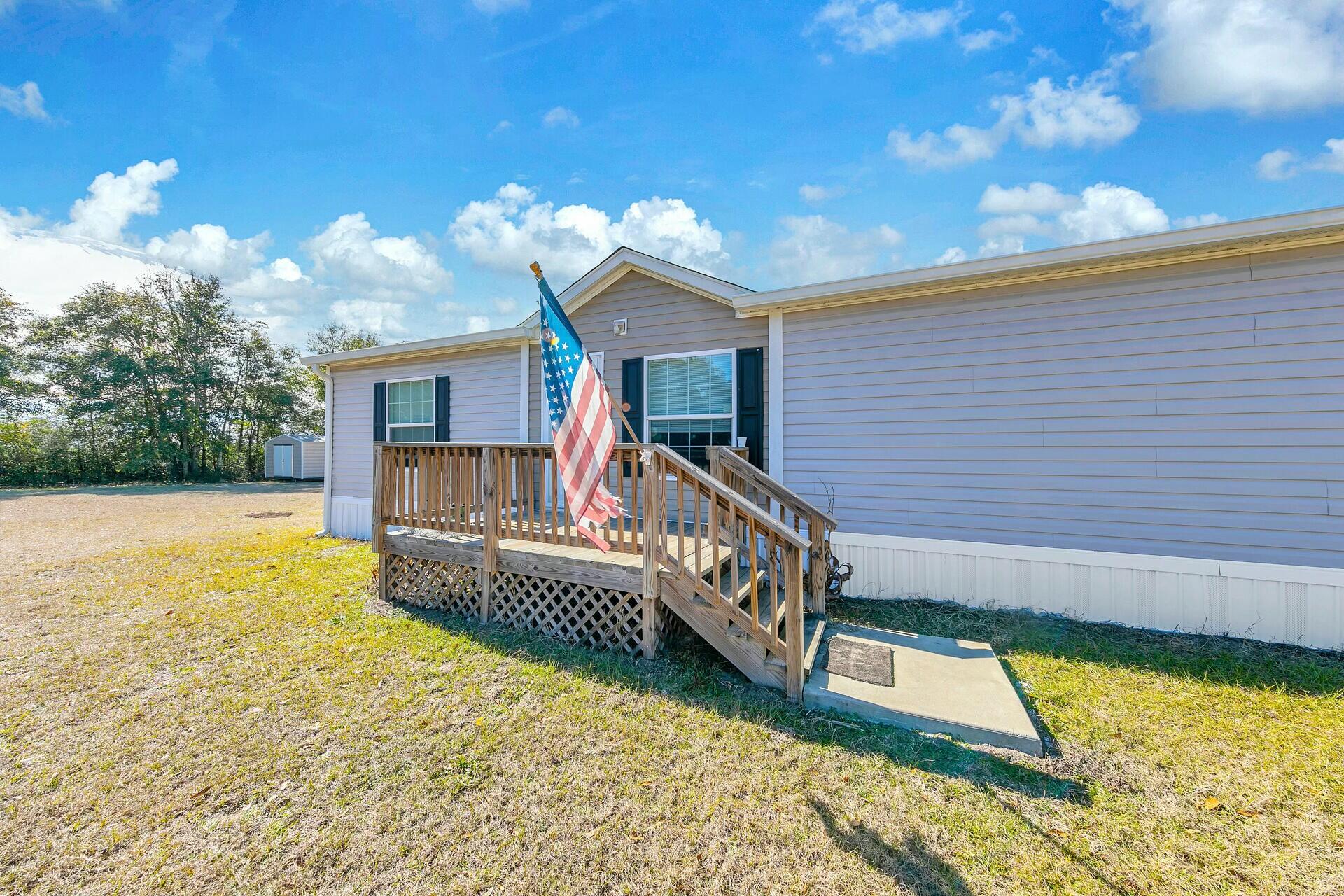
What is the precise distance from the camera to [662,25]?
22.4ft

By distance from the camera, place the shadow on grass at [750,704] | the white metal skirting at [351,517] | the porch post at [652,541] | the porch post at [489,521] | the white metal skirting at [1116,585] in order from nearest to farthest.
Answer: the shadow on grass at [750,704]
the porch post at [652,541]
the white metal skirting at [1116,585]
the porch post at [489,521]
the white metal skirting at [351,517]

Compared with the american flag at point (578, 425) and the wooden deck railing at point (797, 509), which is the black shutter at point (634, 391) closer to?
the wooden deck railing at point (797, 509)

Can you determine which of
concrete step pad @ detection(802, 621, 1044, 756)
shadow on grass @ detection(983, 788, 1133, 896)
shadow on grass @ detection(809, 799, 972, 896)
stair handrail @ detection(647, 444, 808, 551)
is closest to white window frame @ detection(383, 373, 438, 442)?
stair handrail @ detection(647, 444, 808, 551)

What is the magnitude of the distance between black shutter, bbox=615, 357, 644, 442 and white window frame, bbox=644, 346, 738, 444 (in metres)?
0.04

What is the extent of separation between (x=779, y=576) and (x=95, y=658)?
16.9 ft

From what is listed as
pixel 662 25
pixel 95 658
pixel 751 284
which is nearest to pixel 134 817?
pixel 95 658

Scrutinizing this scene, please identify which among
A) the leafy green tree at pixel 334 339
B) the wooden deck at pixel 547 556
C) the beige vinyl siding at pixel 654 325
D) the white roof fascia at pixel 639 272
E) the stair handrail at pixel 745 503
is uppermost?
the leafy green tree at pixel 334 339

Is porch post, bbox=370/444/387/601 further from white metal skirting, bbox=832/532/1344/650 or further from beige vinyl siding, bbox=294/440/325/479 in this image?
beige vinyl siding, bbox=294/440/325/479

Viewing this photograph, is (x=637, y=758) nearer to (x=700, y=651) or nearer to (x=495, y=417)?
(x=700, y=651)

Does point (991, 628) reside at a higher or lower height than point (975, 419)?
lower

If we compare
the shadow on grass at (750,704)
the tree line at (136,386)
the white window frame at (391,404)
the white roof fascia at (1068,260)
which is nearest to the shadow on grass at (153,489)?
the tree line at (136,386)

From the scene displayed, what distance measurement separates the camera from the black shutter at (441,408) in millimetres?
7695

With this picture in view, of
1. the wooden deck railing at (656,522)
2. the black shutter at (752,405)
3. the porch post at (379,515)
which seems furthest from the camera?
the black shutter at (752,405)

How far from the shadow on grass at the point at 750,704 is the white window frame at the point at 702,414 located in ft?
8.22
